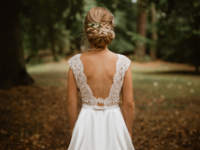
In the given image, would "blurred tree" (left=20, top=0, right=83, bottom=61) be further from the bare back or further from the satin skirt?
the satin skirt

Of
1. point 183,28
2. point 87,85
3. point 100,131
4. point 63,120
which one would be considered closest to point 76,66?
point 87,85

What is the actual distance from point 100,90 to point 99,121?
37 centimetres

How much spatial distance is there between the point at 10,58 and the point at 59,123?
367 centimetres

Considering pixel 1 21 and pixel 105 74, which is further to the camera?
pixel 1 21

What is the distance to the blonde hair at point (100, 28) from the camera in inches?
74.6

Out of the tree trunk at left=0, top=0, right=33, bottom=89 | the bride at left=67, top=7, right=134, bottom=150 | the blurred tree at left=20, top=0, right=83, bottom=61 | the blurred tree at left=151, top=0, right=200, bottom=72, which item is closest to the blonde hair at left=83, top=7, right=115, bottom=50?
the bride at left=67, top=7, right=134, bottom=150

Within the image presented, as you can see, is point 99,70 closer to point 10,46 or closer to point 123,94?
point 123,94

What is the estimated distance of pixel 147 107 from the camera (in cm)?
712

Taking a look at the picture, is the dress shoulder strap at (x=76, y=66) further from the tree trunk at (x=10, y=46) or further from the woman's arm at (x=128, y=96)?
the tree trunk at (x=10, y=46)

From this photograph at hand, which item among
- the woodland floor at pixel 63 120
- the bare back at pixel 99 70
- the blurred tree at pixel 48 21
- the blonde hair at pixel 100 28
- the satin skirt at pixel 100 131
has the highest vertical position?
the blurred tree at pixel 48 21

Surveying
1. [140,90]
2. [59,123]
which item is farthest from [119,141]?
[140,90]

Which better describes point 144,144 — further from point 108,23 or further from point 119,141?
point 108,23

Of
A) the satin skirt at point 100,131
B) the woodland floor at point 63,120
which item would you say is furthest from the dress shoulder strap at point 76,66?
the woodland floor at point 63,120

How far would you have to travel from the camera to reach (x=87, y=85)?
81.1 inches
